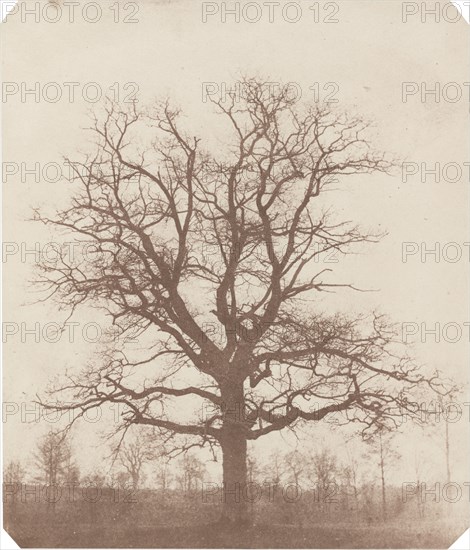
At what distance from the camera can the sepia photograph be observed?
884 cm

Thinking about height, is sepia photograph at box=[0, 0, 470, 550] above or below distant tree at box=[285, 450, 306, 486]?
above

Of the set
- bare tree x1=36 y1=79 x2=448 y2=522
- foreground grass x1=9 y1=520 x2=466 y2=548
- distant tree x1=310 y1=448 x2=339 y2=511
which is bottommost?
foreground grass x1=9 y1=520 x2=466 y2=548

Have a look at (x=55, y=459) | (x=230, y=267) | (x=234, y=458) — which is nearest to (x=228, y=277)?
(x=230, y=267)

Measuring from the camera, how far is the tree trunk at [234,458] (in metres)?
8.76

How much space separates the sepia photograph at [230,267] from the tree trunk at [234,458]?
0.07 ft

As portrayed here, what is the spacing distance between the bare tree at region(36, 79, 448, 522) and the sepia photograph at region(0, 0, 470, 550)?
0.07 ft

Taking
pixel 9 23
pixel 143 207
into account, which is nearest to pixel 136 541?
pixel 143 207

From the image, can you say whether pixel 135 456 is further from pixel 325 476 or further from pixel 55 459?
pixel 325 476

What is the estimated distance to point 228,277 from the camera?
900 centimetres

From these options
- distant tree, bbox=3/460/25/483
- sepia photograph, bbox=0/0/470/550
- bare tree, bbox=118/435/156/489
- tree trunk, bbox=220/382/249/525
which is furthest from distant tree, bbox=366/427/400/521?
distant tree, bbox=3/460/25/483

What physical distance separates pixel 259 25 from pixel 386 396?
4.10 metres

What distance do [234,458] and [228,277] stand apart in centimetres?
186

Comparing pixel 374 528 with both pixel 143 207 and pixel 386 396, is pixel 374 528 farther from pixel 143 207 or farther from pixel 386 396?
pixel 143 207

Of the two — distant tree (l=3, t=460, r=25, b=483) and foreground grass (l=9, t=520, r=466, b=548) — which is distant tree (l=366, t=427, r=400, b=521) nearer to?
foreground grass (l=9, t=520, r=466, b=548)
